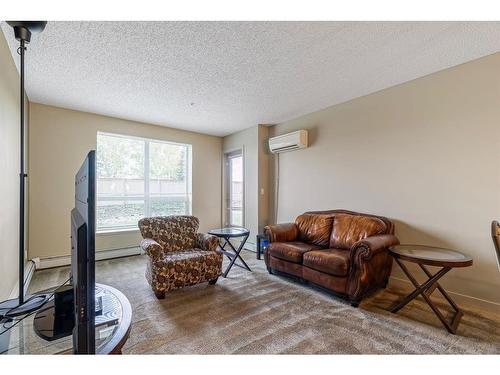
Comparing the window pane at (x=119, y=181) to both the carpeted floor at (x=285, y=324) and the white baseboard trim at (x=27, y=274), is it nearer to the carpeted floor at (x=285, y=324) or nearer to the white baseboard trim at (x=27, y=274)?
the white baseboard trim at (x=27, y=274)

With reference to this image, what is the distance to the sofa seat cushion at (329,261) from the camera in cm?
251

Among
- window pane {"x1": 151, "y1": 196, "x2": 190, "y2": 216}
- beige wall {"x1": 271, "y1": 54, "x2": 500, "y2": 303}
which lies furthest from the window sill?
beige wall {"x1": 271, "y1": 54, "x2": 500, "y2": 303}

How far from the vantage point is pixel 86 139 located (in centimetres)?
408

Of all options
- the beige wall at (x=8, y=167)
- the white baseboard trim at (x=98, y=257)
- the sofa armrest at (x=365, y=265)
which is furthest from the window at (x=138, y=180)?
the sofa armrest at (x=365, y=265)

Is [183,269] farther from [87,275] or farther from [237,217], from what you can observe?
[237,217]

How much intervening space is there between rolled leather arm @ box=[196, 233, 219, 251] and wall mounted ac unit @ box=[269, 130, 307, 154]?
2.12 m

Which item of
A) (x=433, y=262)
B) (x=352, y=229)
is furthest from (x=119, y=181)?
(x=433, y=262)

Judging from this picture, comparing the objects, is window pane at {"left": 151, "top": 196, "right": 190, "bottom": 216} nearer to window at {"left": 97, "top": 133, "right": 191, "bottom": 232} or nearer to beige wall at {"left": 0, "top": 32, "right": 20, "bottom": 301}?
window at {"left": 97, "top": 133, "right": 191, "bottom": 232}

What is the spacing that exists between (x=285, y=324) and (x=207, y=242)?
1481mm

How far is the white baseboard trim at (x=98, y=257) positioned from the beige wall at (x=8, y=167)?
3.56 ft

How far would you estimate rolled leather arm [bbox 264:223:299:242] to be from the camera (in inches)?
136
